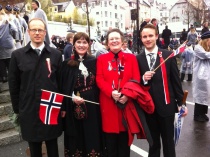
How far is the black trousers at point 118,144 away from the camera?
3.41m

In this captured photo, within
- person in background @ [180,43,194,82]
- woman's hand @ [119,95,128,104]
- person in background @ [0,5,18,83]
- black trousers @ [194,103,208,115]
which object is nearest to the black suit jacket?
woman's hand @ [119,95,128,104]

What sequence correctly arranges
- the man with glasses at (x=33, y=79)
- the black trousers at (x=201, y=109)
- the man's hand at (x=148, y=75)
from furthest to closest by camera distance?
the black trousers at (x=201, y=109), the man's hand at (x=148, y=75), the man with glasses at (x=33, y=79)

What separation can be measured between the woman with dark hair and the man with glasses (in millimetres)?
252

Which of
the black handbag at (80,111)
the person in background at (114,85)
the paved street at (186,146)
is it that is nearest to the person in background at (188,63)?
the paved street at (186,146)

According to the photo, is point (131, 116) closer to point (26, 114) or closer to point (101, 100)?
point (101, 100)

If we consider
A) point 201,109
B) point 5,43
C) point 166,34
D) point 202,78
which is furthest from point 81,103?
point 166,34

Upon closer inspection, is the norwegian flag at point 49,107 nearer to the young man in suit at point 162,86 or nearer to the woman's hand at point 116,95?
the woman's hand at point 116,95

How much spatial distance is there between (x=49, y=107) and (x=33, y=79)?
1.27 feet

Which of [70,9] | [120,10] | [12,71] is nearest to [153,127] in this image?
[12,71]

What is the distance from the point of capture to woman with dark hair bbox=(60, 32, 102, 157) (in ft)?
11.2

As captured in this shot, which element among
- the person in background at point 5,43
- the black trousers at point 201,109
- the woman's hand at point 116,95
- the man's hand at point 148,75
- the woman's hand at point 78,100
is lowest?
the black trousers at point 201,109

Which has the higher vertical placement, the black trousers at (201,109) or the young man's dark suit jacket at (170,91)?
the young man's dark suit jacket at (170,91)

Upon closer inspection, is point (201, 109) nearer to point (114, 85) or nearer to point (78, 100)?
point (114, 85)

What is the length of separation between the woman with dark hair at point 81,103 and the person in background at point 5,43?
377cm
